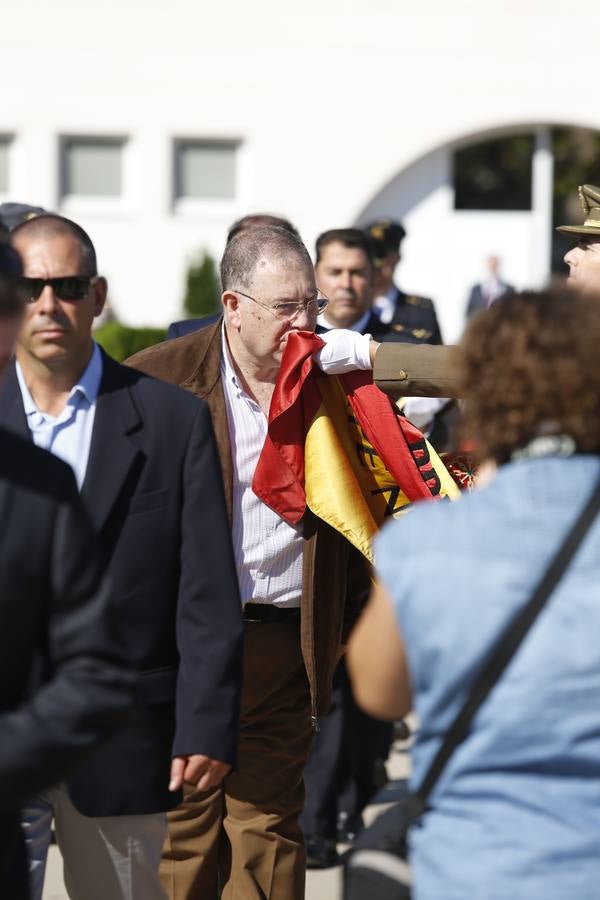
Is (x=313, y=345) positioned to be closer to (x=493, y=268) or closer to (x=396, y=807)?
(x=396, y=807)

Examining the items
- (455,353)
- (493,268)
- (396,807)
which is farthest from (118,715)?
(493,268)

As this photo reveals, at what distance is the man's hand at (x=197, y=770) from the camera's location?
378 centimetres

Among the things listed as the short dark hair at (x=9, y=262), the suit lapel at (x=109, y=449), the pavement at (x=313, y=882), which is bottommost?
the pavement at (x=313, y=882)

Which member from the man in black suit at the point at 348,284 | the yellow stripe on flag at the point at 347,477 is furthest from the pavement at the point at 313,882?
the man in black suit at the point at 348,284

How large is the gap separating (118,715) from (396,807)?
1.79 feet

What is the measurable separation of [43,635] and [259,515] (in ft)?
6.97

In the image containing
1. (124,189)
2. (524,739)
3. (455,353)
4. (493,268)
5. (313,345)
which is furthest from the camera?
(124,189)

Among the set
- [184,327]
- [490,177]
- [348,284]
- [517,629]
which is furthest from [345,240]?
[490,177]

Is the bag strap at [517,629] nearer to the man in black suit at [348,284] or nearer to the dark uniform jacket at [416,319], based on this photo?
the man in black suit at [348,284]

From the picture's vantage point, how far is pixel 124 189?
19.7m

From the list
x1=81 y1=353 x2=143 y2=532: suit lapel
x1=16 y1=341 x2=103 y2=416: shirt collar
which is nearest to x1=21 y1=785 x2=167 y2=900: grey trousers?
x1=81 y1=353 x2=143 y2=532: suit lapel

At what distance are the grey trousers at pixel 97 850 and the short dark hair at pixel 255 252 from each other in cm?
173

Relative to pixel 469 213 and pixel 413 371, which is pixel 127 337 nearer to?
pixel 469 213

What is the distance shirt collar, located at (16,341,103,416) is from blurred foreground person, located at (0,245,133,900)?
114cm
